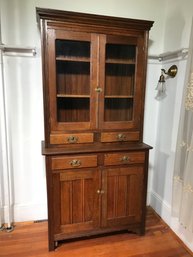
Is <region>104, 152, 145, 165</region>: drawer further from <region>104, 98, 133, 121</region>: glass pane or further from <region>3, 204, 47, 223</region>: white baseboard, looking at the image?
<region>3, 204, 47, 223</region>: white baseboard

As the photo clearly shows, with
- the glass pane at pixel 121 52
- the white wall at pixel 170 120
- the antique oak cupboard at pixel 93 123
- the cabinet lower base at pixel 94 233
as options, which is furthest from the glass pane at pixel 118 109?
the cabinet lower base at pixel 94 233

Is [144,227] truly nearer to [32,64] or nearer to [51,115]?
[51,115]

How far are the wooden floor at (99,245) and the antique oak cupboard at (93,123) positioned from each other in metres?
0.12

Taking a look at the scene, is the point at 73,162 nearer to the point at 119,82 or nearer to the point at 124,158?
the point at 124,158

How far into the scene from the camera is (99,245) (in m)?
1.87

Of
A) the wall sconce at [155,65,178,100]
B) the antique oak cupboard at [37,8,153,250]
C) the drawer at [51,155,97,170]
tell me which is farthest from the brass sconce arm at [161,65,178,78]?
the drawer at [51,155,97,170]

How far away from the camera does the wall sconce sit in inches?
79.3

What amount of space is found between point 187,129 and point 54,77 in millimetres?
1127

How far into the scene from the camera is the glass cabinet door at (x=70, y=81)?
1.62 meters

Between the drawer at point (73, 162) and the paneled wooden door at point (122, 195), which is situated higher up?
the drawer at point (73, 162)

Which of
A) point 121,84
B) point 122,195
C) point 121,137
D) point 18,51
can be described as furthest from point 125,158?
point 18,51

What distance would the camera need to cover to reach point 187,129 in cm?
162

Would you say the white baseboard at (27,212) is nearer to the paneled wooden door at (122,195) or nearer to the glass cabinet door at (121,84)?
the paneled wooden door at (122,195)

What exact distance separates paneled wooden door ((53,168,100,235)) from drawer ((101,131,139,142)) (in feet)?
0.96
